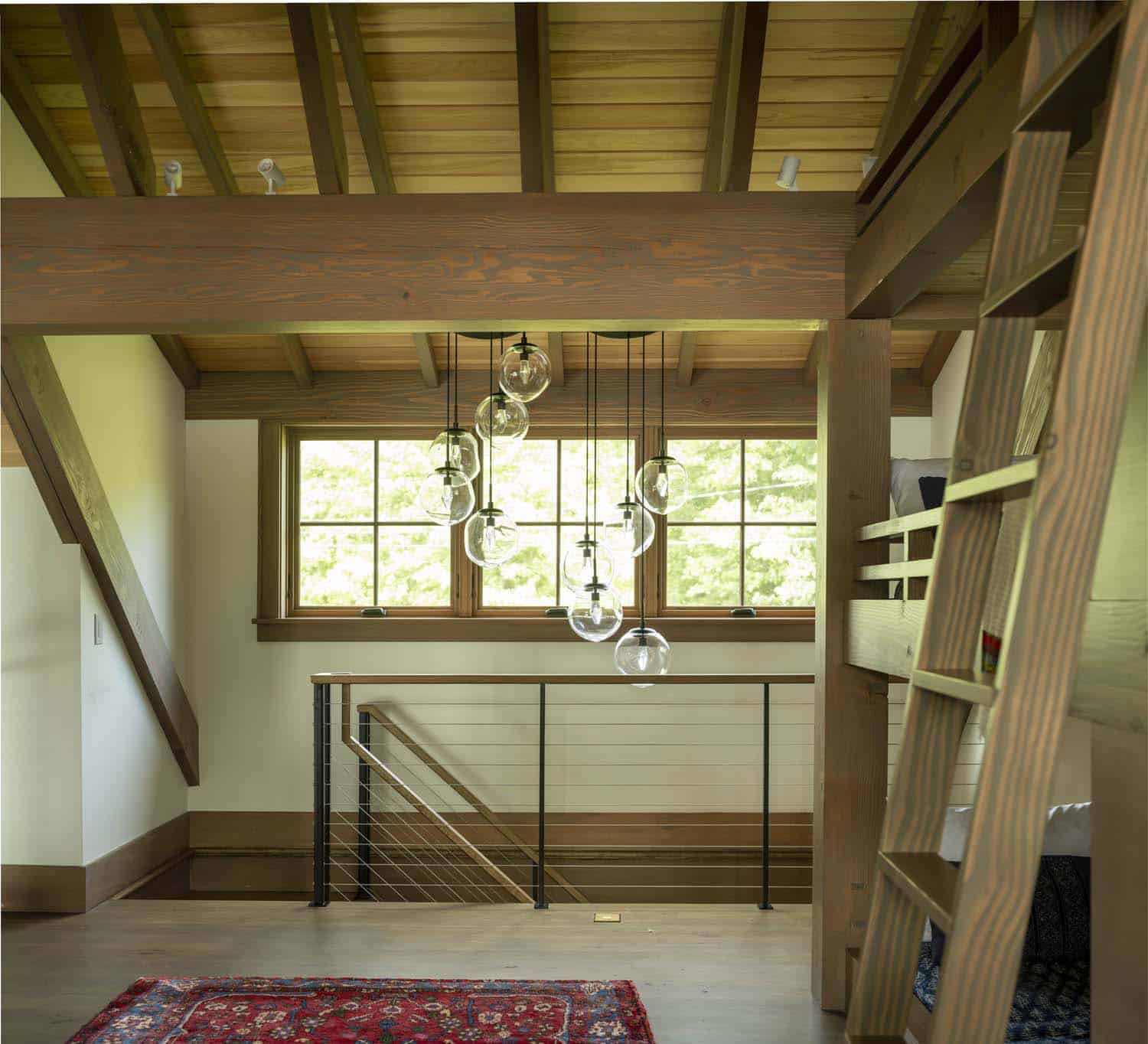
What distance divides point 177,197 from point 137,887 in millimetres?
3112

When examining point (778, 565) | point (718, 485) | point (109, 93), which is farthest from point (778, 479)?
point (109, 93)

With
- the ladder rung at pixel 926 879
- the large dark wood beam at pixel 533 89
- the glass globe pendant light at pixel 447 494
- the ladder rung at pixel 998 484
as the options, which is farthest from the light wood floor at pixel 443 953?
the large dark wood beam at pixel 533 89

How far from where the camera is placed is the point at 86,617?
4.34 m

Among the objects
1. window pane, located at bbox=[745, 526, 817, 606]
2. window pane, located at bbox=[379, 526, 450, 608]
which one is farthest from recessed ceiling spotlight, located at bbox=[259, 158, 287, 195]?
window pane, located at bbox=[745, 526, 817, 606]

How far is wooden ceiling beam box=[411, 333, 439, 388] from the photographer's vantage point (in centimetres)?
499

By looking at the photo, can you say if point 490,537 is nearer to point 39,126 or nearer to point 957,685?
point 957,685

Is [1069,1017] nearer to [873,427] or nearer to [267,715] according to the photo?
[873,427]

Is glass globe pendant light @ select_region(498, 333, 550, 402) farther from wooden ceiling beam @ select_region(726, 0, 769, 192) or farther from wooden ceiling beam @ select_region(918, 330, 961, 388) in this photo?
wooden ceiling beam @ select_region(918, 330, 961, 388)

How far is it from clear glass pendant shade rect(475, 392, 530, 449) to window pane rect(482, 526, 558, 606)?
2.22m

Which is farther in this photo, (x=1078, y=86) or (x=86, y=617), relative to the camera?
(x=86, y=617)

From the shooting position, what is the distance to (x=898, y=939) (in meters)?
1.55

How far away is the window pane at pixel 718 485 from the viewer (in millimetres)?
5621

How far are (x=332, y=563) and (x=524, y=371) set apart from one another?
2.77 metres

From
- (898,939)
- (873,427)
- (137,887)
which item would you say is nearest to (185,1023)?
(137,887)
